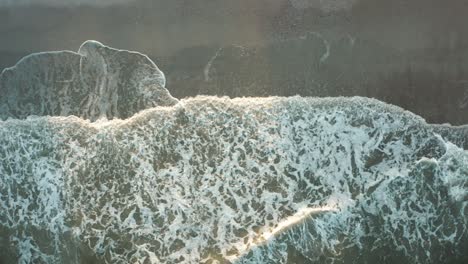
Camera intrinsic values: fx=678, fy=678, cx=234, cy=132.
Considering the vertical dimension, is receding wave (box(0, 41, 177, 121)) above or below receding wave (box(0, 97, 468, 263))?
above

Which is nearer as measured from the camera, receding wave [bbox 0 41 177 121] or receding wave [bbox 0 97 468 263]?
receding wave [bbox 0 97 468 263]

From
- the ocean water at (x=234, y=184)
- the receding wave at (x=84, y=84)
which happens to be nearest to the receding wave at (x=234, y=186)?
the ocean water at (x=234, y=184)

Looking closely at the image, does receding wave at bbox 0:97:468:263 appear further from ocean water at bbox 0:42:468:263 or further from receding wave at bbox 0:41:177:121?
receding wave at bbox 0:41:177:121

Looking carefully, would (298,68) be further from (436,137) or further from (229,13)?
(436,137)

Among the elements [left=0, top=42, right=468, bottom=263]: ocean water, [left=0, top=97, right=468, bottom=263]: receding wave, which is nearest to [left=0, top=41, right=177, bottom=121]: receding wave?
[left=0, top=42, right=468, bottom=263]: ocean water

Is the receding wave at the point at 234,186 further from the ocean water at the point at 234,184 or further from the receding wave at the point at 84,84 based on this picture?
the receding wave at the point at 84,84

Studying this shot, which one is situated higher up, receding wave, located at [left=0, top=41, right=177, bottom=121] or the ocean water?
receding wave, located at [left=0, top=41, right=177, bottom=121]

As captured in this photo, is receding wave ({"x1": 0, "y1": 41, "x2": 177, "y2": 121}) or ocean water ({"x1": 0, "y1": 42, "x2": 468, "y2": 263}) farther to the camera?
receding wave ({"x1": 0, "y1": 41, "x2": 177, "y2": 121})

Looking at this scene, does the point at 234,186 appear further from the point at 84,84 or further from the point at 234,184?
the point at 84,84
